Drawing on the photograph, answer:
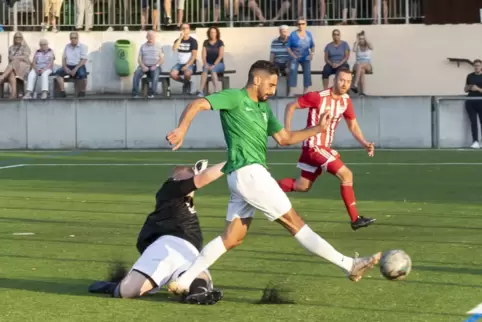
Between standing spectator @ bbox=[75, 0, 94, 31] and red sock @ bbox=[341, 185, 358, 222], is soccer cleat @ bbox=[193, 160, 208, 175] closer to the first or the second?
red sock @ bbox=[341, 185, 358, 222]

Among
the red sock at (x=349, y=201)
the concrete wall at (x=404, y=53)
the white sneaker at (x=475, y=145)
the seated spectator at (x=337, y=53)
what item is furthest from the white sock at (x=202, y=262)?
the concrete wall at (x=404, y=53)

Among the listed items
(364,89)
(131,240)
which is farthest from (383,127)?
(131,240)

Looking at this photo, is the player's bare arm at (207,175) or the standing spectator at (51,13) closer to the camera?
the player's bare arm at (207,175)

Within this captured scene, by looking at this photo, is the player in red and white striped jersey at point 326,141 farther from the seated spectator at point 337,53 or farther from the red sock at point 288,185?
the seated spectator at point 337,53

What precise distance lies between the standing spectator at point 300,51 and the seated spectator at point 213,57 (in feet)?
5.62

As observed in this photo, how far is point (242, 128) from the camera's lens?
9633mm

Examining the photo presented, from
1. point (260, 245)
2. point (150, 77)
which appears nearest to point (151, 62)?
point (150, 77)

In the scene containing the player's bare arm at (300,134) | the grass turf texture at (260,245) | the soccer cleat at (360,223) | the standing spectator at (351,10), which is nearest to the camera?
the grass turf texture at (260,245)

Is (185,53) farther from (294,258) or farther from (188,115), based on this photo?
(188,115)

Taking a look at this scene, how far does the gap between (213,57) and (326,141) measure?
52.1 feet

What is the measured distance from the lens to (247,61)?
34.6 meters

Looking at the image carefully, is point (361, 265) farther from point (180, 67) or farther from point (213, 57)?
point (180, 67)

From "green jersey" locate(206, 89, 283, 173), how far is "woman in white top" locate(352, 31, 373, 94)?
21546mm

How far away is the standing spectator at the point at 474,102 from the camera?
2934 centimetres
